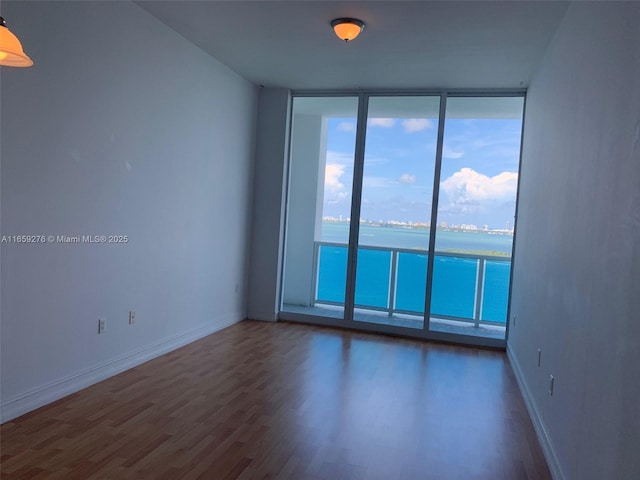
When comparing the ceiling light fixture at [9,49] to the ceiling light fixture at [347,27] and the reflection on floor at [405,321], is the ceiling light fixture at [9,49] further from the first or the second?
the reflection on floor at [405,321]

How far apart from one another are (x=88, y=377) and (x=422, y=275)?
3.63 metres

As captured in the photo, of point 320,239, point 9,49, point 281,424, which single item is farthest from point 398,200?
point 9,49

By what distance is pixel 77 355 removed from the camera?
318cm

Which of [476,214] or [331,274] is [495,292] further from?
[331,274]

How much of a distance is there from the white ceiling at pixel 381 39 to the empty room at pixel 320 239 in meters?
0.03

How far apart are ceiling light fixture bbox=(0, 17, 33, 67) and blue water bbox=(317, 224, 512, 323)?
13.4ft

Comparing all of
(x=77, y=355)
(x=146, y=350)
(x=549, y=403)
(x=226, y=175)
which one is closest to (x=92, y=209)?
(x=77, y=355)

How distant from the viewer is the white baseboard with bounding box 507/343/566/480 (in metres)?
2.37

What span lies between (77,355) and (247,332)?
2124mm

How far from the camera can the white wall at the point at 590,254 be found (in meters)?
1.56

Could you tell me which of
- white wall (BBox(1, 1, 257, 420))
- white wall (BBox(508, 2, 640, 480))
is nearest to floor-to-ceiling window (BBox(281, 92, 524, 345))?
white wall (BBox(1, 1, 257, 420))

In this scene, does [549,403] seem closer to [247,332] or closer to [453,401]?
[453,401]

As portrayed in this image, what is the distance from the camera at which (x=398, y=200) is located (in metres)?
5.44

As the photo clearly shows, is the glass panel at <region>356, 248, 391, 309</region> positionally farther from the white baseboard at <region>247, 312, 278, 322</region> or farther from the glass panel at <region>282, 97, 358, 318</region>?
the white baseboard at <region>247, 312, 278, 322</region>
